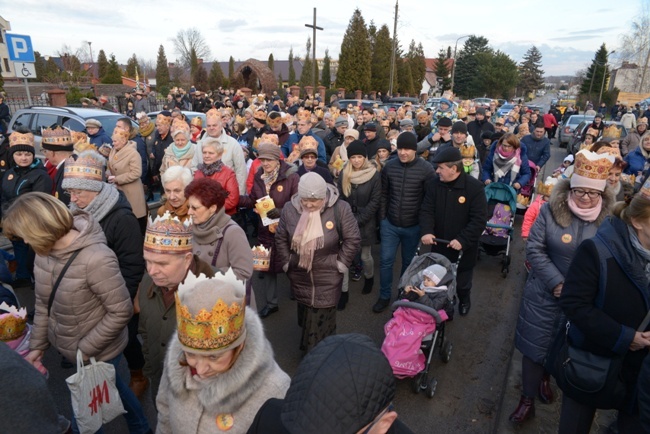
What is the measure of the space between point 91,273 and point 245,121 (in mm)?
9967

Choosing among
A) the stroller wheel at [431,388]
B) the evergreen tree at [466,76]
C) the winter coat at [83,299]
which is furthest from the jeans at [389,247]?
the evergreen tree at [466,76]

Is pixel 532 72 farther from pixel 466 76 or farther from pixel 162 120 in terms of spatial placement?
pixel 162 120

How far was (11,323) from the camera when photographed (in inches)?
119

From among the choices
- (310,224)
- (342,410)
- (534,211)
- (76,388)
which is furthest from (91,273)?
(534,211)

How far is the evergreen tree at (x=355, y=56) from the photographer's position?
38906 mm

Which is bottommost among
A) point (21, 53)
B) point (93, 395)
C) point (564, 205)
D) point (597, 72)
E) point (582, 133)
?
point (93, 395)

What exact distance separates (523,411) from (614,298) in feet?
5.40

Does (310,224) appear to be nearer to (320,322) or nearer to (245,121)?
(320,322)

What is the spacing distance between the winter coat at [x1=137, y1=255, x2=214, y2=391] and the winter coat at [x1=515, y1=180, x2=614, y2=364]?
8.64 ft

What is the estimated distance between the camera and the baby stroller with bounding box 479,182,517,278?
666 cm

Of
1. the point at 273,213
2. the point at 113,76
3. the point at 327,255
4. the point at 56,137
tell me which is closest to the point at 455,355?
the point at 327,255

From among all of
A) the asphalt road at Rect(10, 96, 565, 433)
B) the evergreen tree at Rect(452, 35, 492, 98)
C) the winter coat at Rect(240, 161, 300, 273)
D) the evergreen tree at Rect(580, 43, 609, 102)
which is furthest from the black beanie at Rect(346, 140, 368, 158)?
the evergreen tree at Rect(452, 35, 492, 98)

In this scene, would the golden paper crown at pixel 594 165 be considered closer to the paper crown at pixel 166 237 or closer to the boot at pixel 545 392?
the boot at pixel 545 392

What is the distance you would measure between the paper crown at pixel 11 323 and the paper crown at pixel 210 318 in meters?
1.93
